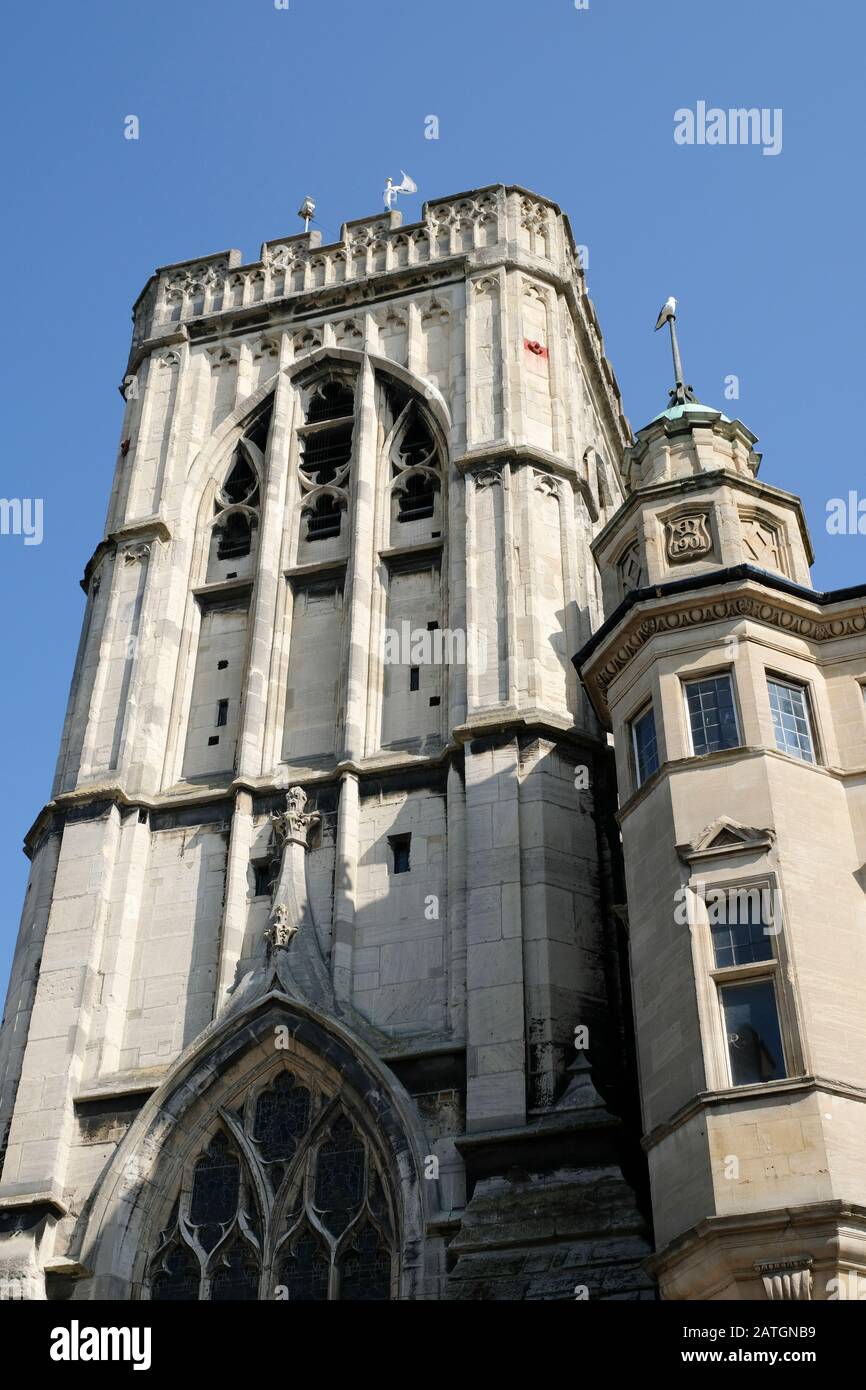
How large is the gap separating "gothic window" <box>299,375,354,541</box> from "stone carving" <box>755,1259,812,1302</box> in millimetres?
17230

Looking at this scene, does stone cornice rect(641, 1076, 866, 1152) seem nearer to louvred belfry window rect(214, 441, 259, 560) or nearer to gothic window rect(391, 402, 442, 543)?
gothic window rect(391, 402, 442, 543)

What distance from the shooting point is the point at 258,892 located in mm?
27219

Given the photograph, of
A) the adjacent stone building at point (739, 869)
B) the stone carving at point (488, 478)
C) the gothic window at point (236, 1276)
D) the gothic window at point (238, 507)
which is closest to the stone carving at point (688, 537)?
the adjacent stone building at point (739, 869)

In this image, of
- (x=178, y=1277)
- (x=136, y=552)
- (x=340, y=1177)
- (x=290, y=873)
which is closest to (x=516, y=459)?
(x=136, y=552)

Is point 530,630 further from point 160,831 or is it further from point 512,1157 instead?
point 512,1157

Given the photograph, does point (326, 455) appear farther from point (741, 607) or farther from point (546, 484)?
point (741, 607)

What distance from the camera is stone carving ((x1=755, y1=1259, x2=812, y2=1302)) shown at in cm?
1784

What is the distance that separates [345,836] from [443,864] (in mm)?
1547

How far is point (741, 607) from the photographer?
23938 millimetres

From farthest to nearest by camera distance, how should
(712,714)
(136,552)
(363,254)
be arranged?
(363,254) → (136,552) → (712,714)

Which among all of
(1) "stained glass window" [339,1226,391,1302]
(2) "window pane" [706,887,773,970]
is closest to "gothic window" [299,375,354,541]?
(1) "stained glass window" [339,1226,391,1302]

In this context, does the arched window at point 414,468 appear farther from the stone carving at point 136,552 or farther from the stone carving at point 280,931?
the stone carving at point 280,931
